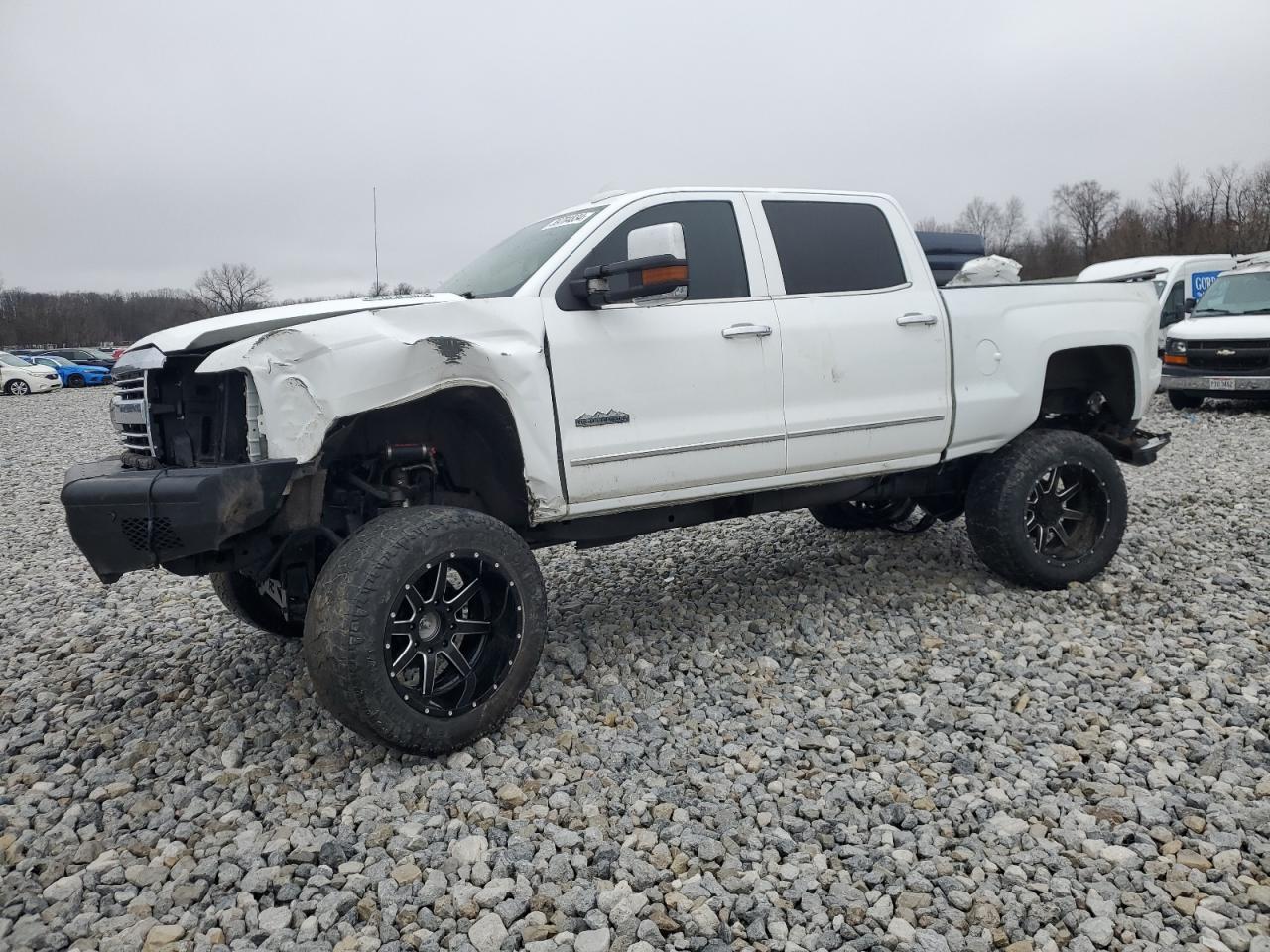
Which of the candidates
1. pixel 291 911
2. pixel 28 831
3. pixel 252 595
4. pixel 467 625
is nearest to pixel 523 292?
pixel 467 625

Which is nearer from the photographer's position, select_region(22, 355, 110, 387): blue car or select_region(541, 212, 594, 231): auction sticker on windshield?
select_region(541, 212, 594, 231): auction sticker on windshield

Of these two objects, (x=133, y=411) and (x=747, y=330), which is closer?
(x=133, y=411)

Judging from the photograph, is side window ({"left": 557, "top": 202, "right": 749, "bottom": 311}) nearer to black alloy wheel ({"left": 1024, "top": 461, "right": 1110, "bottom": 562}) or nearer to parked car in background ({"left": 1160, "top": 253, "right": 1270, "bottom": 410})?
black alloy wheel ({"left": 1024, "top": 461, "right": 1110, "bottom": 562})

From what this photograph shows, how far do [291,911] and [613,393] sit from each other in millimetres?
2115

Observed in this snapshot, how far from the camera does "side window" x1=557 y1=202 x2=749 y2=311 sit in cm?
411

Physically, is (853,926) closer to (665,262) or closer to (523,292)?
(665,262)

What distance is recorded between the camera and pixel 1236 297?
1289 cm

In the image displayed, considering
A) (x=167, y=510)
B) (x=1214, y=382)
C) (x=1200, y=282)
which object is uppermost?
(x=1200, y=282)

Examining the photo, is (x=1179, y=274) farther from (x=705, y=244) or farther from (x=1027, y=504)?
(x=705, y=244)

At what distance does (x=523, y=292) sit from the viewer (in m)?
3.74

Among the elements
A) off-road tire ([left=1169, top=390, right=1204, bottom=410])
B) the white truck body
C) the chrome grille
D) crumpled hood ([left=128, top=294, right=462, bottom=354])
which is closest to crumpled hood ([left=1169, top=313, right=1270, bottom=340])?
off-road tire ([left=1169, top=390, right=1204, bottom=410])

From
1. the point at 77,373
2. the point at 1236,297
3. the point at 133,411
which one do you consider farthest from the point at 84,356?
the point at 133,411

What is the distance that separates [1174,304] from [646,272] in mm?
14639

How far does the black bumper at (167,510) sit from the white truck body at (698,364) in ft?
0.52
